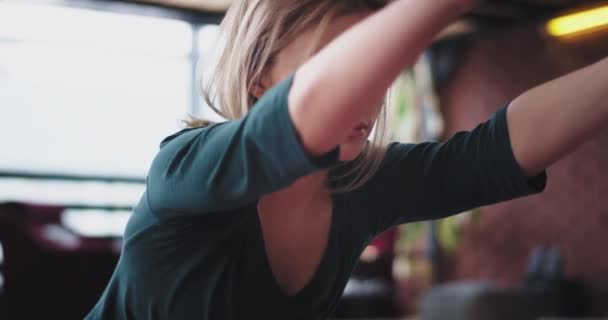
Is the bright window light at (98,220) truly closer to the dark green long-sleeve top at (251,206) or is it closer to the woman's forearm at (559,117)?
the dark green long-sleeve top at (251,206)

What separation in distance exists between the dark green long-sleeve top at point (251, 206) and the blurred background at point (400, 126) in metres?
4.34

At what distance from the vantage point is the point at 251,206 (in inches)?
30.1

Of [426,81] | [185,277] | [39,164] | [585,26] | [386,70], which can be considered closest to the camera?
[386,70]

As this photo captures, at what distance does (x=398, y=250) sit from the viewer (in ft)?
24.5

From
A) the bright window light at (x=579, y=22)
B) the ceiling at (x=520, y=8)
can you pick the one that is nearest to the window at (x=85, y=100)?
the ceiling at (x=520, y=8)

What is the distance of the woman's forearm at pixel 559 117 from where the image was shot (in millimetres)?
759

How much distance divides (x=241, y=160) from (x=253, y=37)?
0.75ft

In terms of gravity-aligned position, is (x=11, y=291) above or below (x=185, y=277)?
below

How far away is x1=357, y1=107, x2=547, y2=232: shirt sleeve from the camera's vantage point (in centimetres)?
81

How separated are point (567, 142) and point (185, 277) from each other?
390 mm

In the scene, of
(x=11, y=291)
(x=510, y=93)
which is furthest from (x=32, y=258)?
(x=510, y=93)

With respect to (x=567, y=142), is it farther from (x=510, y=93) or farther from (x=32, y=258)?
(x=510, y=93)

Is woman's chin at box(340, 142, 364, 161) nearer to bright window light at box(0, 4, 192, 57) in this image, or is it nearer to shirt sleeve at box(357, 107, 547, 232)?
Result: shirt sleeve at box(357, 107, 547, 232)

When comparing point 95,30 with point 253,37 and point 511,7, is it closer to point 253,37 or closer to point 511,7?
point 511,7
